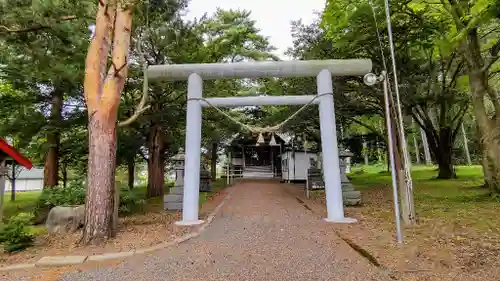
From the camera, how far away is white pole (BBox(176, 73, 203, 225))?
617cm

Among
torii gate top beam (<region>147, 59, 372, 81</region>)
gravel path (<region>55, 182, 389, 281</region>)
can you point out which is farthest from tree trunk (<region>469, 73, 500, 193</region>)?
gravel path (<region>55, 182, 389, 281</region>)

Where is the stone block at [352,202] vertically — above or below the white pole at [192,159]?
below

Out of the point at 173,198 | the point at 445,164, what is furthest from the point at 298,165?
the point at 173,198

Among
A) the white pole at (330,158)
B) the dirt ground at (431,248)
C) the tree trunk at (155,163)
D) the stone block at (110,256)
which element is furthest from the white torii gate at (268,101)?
the tree trunk at (155,163)

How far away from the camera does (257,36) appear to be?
14.4 metres

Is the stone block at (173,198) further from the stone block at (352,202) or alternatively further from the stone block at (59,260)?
the stone block at (352,202)

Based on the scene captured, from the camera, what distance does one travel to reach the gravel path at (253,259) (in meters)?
3.33

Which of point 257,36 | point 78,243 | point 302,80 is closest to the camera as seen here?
point 78,243

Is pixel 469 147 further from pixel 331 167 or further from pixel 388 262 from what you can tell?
pixel 388 262

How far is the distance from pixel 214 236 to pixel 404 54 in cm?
962

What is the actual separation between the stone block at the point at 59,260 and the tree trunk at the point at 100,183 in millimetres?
793

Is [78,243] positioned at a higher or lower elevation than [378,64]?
lower

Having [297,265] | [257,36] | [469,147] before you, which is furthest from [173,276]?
[469,147]

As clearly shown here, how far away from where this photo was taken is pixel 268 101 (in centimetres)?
669
